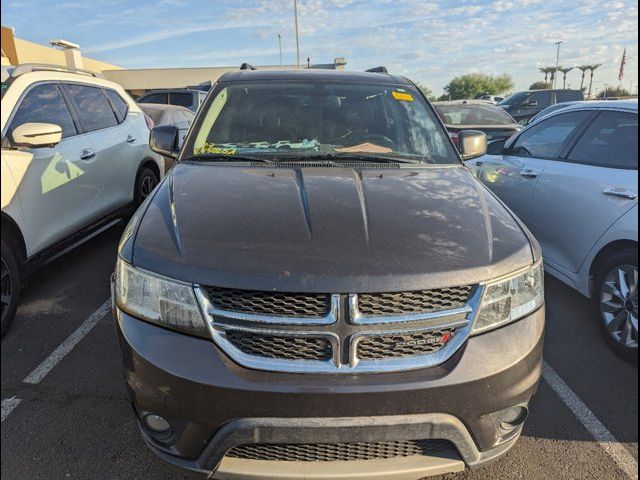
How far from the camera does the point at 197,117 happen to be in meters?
3.30

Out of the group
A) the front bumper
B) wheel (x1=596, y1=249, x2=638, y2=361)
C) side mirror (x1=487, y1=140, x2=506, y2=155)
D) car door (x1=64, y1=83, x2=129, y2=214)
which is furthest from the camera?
side mirror (x1=487, y1=140, x2=506, y2=155)

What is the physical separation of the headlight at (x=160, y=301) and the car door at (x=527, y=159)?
11.2 feet

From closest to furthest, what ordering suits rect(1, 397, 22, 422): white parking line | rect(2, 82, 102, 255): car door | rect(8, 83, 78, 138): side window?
rect(1, 397, 22, 422): white parking line, rect(2, 82, 102, 255): car door, rect(8, 83, 78, 138): side window

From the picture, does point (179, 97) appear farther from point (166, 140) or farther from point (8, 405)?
point (8, 405)

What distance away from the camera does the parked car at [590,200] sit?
324 cm

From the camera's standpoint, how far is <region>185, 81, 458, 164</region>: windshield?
3.08 metres

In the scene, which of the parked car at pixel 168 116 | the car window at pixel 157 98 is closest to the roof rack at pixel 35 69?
the parked car at pixel 168 116

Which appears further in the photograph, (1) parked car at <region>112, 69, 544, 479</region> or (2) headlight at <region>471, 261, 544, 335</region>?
(2) headlight at <region>471, 261, 544, 335</region>

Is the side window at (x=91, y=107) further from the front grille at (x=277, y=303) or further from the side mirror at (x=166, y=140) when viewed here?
the front grille at (x=277, y=303)

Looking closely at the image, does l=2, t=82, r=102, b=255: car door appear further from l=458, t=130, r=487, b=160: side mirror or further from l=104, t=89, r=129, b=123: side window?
l=458, t=130, r=487, b=160: side mirror

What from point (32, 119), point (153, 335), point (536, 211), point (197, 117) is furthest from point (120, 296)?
point (536, 211)

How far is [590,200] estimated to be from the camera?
11.7 ft

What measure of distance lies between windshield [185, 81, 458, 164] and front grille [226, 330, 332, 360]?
1408 millimetres


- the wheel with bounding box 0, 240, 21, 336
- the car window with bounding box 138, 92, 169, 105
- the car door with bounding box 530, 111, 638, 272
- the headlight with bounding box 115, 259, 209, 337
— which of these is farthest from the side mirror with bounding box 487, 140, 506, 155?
the car window with bounding box 138, 92, 169, 105
